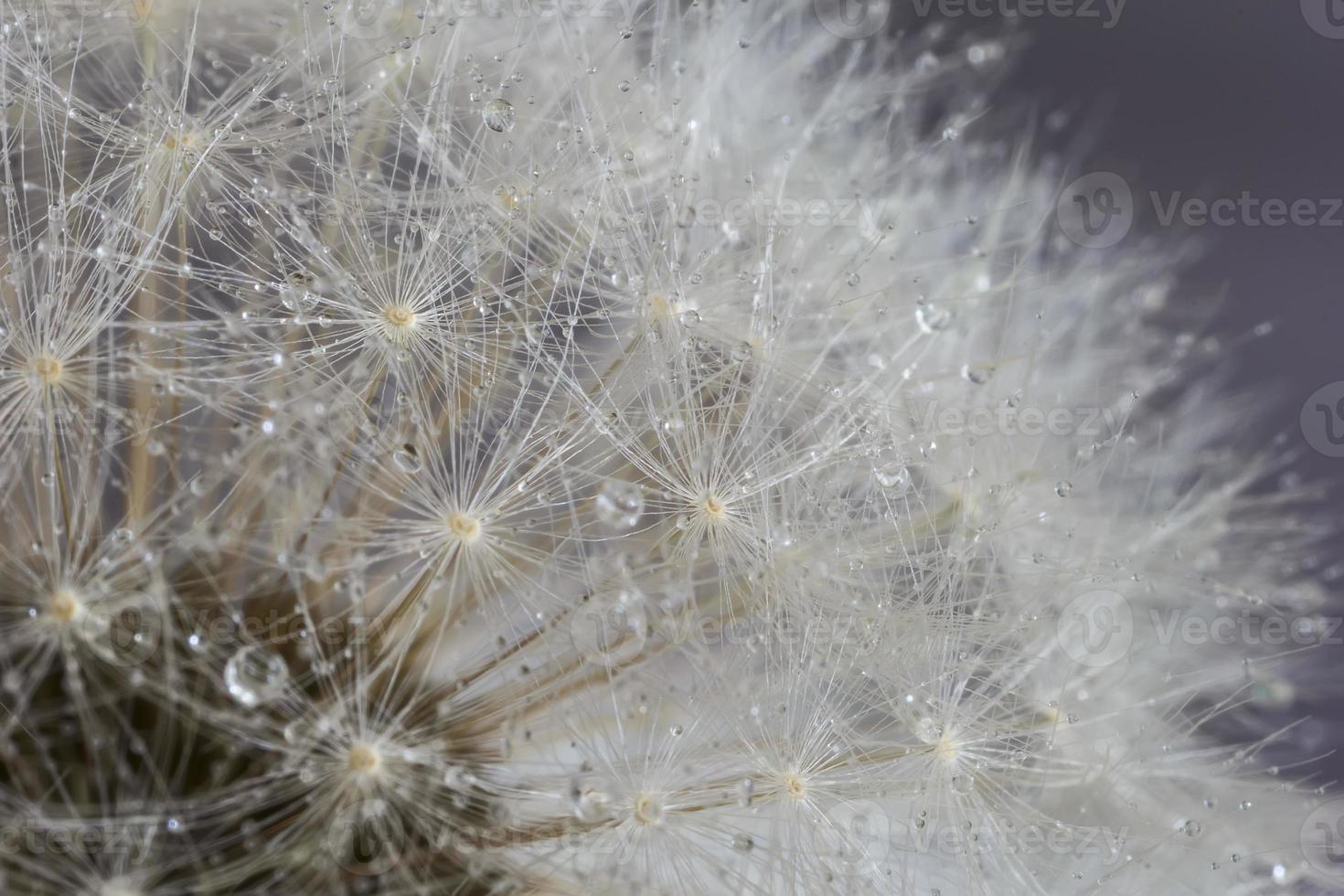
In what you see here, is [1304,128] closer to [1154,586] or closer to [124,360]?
[1154,586]

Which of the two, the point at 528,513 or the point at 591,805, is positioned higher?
the point at 528,513

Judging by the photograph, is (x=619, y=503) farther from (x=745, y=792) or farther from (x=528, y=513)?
(x=745, y=792)

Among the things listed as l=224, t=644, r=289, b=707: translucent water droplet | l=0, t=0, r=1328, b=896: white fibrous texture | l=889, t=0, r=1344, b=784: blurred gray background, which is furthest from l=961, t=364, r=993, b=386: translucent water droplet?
l=889, t=0, r=1344, b=784: blurred gray background

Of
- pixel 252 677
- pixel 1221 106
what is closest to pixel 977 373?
pixel 252 677

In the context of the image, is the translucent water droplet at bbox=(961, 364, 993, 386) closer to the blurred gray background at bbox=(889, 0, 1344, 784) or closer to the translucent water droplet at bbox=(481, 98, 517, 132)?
the translucent water droplet at bbox=(481, 98, 517, 132)

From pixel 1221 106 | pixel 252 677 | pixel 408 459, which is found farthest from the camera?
pixel 1221 106

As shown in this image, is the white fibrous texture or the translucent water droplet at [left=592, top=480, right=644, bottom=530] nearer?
the white fibrous texture

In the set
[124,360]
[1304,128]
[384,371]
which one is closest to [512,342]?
[384,371]
